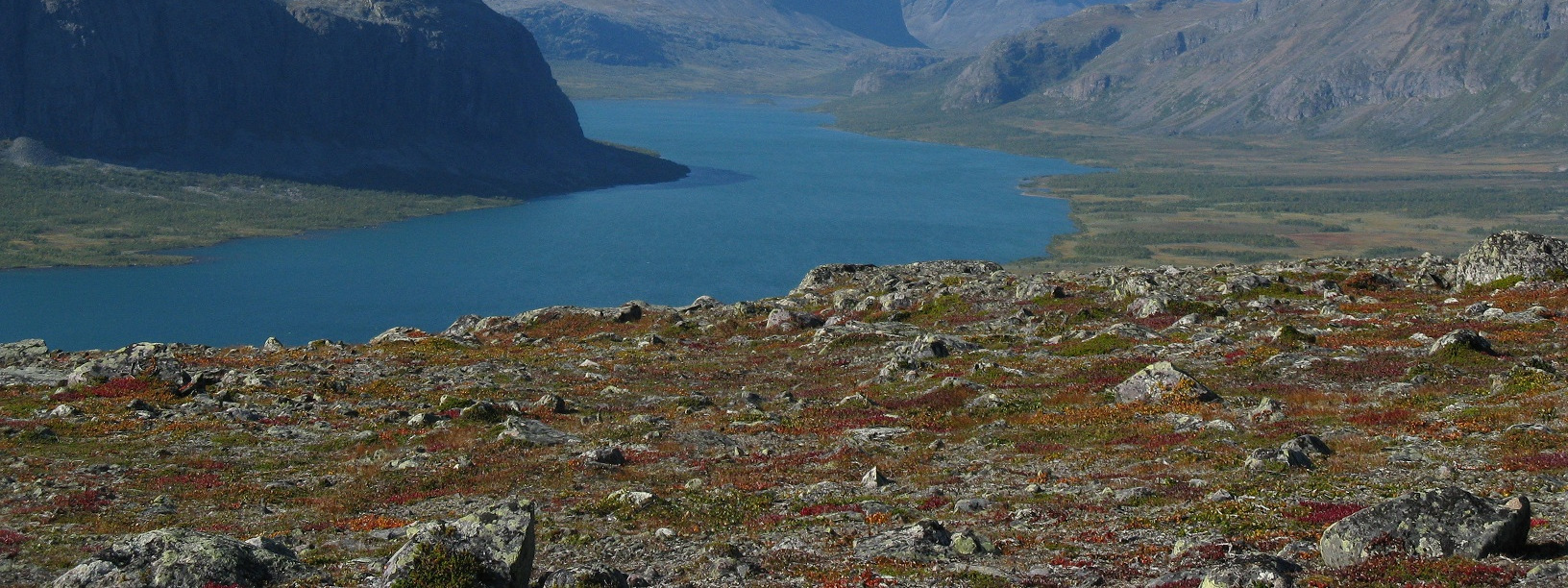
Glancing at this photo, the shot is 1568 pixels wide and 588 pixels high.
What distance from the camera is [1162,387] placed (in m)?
38.7

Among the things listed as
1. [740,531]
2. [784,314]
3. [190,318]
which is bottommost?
[190,318]

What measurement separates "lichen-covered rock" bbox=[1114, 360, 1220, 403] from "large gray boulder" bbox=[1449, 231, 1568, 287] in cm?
3462

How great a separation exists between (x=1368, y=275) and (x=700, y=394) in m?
44.2

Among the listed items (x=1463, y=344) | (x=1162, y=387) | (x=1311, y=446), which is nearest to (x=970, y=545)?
(x=1311, y=446)

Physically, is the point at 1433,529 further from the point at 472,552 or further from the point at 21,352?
the point at 21,352

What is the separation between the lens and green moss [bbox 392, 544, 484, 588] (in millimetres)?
18812

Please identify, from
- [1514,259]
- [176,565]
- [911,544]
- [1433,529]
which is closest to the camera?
[1433,529]

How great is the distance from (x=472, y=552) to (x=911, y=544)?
28.2 ft

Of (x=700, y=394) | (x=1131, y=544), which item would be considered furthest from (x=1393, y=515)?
(x=700, y=394)

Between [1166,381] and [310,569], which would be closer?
[310,569]

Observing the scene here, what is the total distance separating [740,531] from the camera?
26.0 metres

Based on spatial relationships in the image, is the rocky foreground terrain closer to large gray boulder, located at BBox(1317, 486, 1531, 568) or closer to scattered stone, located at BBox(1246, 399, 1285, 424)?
large gray boulder, located at BBox(1317, 486, 1531, 568)

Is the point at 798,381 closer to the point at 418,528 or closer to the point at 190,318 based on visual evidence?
the point at 418,528

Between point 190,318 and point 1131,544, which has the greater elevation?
point 1131,544
